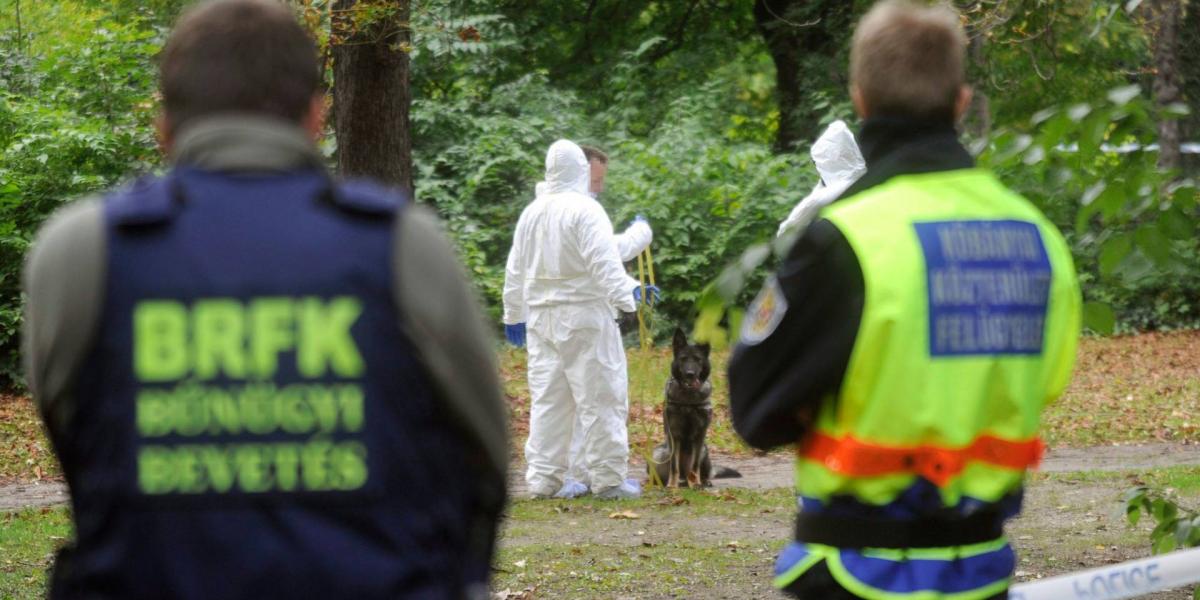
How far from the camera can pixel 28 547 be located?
863cm

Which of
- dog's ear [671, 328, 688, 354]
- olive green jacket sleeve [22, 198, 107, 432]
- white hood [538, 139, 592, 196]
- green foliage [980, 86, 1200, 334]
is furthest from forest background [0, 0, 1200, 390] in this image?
olive green jacket sleeve [22, 198, 107, 432]

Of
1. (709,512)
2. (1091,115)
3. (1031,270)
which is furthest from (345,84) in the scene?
(1031,270)

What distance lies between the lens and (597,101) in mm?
26172

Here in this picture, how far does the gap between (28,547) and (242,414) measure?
725 cm

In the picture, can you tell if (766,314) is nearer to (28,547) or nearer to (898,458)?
(898,458)

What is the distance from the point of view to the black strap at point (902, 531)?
8.71 feet

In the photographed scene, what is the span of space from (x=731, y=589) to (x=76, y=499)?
5.45 meters

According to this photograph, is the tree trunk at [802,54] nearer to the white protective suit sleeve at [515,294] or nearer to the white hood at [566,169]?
the white protective suit sleeve at [515,294]

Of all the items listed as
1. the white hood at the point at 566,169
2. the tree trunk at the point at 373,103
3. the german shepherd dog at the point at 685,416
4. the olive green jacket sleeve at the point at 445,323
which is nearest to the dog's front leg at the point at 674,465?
the german shepherd dog at the point at 685,416

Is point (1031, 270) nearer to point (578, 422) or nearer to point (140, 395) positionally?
point (140, 395)

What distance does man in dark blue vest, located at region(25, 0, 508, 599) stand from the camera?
2.00 metres

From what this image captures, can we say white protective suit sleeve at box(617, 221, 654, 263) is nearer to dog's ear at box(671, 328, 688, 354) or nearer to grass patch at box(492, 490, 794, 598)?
dog's ear at box(671, 328, 688, 354)

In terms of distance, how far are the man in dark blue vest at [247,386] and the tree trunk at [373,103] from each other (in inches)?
277

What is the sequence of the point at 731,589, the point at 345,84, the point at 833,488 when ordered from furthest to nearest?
1. the point at 345,84
2. the point at 731,589
3. the point at 833,488
